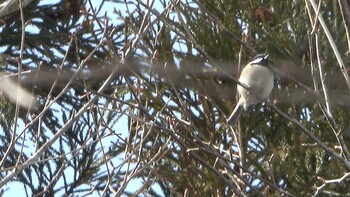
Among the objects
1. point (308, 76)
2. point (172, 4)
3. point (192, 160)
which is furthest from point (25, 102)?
point (172, 4)

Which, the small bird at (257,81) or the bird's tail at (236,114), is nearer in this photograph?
the bird's tail at (236,114)

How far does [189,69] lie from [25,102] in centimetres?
120

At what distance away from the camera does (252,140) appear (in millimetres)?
5672

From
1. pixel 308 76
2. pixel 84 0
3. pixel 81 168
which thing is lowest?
pixel 308 76

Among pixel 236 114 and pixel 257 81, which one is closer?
pixel 236 114

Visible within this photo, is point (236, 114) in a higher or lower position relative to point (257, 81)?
lower

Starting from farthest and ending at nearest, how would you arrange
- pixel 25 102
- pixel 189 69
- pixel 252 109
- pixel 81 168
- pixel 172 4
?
1. pixel 81 168
2. pixel 25 102
3. pixel 252 109
4. pixel 189 69
5. pixel 172 4

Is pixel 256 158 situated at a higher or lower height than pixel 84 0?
lower

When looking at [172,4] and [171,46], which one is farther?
[171,46]

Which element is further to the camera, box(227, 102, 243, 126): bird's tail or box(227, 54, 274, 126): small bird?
box(227, 54, 274, 126): small bird

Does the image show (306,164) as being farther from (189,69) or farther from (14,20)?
(14,20)

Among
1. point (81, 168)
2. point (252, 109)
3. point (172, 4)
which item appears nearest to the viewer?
point (172, 4)

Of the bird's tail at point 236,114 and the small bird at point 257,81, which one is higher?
the small bird at point 257,81

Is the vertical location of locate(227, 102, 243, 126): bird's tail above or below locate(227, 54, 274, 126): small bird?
below
